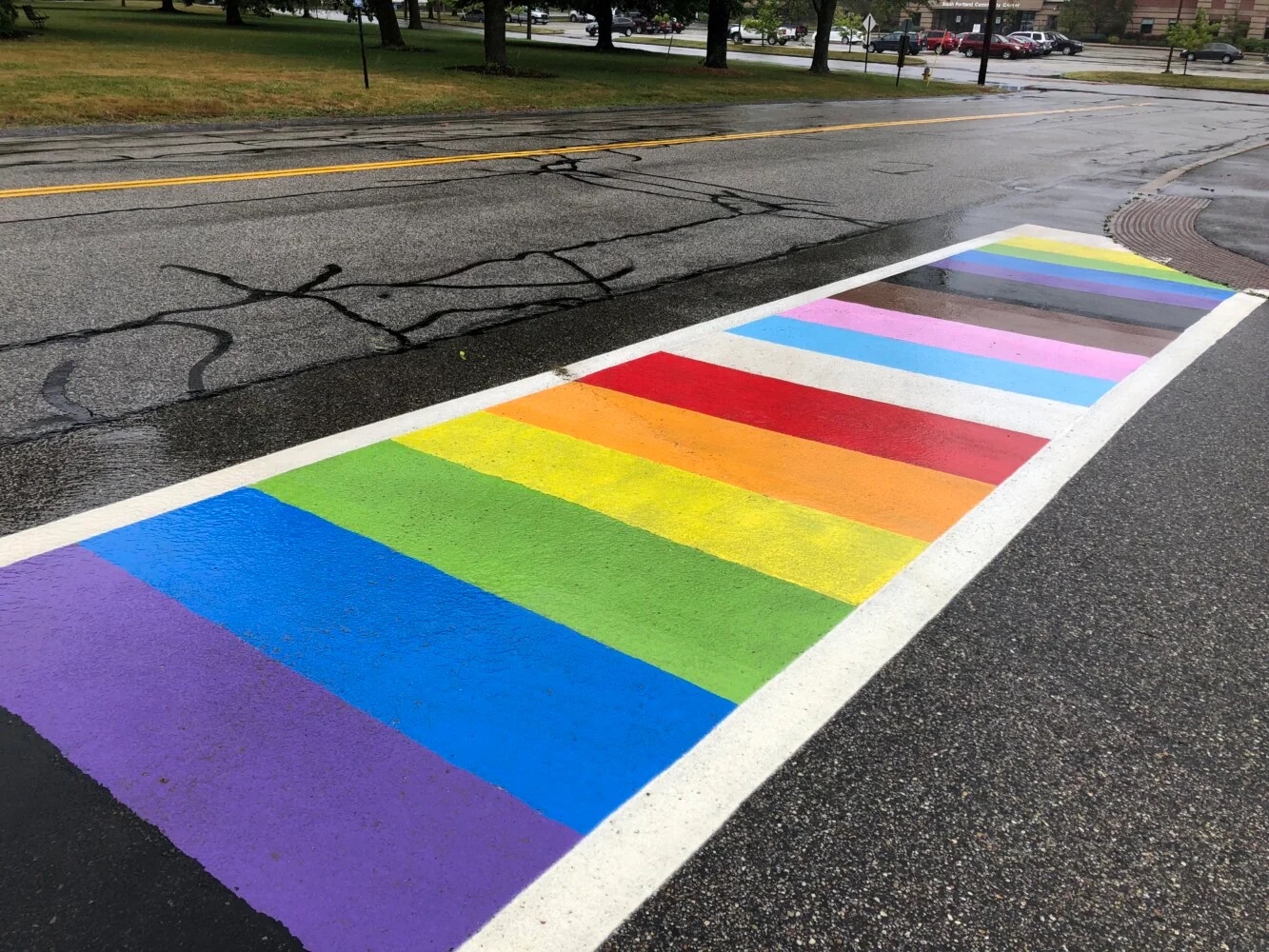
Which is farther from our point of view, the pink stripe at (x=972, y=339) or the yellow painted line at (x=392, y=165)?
the yellow painted line at (x=392, y=165)

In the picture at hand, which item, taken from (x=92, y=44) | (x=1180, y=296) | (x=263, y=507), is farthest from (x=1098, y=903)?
(x=92, y=44)

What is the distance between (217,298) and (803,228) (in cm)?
556

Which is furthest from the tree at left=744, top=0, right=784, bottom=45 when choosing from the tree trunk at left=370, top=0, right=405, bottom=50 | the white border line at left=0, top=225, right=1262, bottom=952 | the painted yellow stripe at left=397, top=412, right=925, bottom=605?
the painted yellow stripe at left=397, top=412, right=925, bottom=605

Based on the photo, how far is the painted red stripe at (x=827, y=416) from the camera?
443cm

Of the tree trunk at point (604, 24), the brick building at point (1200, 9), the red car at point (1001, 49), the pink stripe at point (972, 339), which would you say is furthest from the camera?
the brick building at point (1200, 9)

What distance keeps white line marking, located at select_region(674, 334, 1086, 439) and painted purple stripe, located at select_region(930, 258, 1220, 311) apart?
2.97 m

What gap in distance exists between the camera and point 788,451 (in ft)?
14.5

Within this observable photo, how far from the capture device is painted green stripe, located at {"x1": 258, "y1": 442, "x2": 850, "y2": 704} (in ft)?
9.83

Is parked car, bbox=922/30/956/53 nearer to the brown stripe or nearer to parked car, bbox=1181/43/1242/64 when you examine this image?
parked car, bbox=1181/43/1242/64

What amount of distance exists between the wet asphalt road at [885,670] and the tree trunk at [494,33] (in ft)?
53.3

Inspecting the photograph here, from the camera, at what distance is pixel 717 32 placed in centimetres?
3394

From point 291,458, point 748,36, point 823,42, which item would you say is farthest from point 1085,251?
point 748,36

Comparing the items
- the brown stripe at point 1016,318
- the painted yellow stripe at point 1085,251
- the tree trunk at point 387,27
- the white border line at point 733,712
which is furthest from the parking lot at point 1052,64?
the white border line at point 733,712

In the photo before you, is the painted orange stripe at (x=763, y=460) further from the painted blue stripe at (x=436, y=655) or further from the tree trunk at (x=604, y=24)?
the tree trunk at (x=604, y=24)
